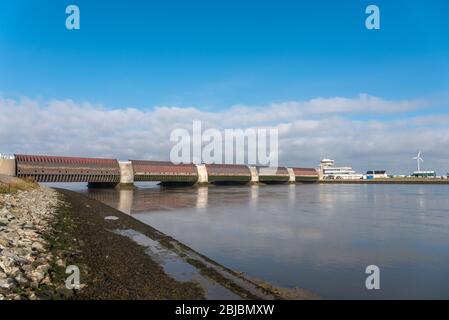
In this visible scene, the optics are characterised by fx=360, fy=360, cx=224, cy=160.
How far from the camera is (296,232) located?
24.8m

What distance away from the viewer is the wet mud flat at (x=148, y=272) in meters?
10.6

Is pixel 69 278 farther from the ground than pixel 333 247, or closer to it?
farther from the ground

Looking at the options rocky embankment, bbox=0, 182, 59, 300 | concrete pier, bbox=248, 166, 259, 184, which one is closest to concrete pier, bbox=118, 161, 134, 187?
concrete pier, bbox=248, 166, 259, 184

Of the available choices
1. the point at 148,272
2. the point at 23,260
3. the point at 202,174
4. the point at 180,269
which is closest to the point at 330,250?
the point at 180,269

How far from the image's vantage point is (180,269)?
14055 mm

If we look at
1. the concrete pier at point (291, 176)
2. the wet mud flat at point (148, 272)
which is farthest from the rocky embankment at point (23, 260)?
the concrete pier at point (291, 176)

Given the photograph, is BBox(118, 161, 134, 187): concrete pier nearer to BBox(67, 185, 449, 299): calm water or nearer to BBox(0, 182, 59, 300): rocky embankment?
BBox(67, 185, 449, 299): calm water

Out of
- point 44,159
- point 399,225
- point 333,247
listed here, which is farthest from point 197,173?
point 333,247

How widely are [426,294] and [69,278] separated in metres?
11.4

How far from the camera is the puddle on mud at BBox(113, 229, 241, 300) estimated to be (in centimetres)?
1117

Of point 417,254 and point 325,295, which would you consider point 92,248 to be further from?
point 417,254

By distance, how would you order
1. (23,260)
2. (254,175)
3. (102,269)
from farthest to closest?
1. (254,175)
2. (102,269)
3. (23,260)

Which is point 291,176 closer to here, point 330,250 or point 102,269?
point 330,250

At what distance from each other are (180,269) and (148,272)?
1.56 metres
